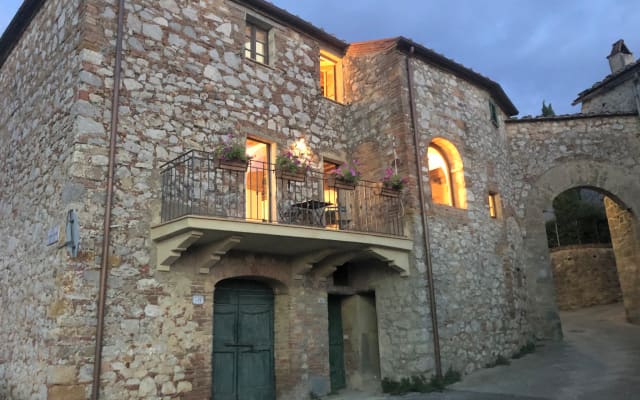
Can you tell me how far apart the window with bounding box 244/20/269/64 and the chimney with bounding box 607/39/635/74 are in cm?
1367

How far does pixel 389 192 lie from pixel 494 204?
12.3ft

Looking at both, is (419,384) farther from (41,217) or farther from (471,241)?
(41,217)

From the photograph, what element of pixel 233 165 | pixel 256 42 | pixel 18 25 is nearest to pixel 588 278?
pixel 256 42

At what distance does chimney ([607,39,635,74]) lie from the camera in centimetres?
1802

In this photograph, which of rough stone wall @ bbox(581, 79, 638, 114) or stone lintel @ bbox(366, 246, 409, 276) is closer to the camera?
stone lintel @ bbox(366, 246, 409, 276)

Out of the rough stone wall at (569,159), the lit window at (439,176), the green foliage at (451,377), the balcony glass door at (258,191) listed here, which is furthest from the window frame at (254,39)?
the rough stone wall at (569,159)

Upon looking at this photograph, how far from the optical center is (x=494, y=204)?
12492 millimetres

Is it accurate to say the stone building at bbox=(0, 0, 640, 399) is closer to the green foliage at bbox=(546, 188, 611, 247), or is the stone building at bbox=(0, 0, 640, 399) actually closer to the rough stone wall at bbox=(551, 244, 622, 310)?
the rough stone wall at bbox=(551, 244, 622, 310)

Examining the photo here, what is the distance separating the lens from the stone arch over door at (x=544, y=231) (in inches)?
519

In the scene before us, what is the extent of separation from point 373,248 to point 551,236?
1865 cm

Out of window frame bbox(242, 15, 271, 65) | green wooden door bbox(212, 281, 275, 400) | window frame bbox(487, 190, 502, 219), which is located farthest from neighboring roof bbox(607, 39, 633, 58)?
green wooden door bbox(212, 281, 275, 400)

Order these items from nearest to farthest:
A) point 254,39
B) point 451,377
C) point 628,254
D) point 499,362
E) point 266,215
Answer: point 266,215 < point 451,377 < point 254,39 < point 499,362 < point 628,254

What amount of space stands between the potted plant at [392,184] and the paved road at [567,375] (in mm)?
3754

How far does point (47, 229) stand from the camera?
7926mm
